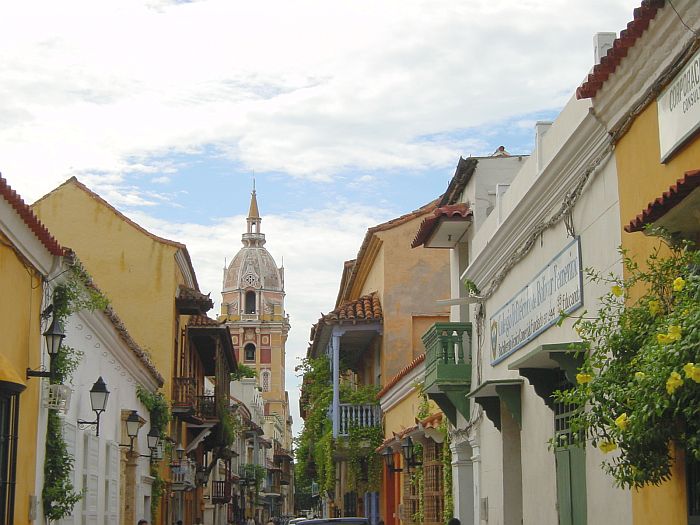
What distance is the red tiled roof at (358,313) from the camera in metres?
28.2

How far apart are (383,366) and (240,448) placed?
4623 centimetres

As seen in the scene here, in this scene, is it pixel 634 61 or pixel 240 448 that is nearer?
pixel 634 61

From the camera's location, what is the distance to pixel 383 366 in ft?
93.6

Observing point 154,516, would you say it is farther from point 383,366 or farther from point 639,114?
point 639,114

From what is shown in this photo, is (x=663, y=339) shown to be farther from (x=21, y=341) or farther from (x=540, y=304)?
(x=21, y=341)

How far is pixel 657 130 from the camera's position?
26.4 ft

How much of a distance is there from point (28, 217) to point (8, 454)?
8.42 ft

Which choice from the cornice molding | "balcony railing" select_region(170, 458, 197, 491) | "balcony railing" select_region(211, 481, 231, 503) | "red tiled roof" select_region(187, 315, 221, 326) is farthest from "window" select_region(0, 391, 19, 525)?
"balcony railing" select_region(211, 481, 231, 503)

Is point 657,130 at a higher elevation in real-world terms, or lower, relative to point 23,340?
higher

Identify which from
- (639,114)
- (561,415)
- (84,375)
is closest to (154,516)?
(84,375)

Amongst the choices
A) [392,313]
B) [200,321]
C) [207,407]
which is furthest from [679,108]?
[207,407]

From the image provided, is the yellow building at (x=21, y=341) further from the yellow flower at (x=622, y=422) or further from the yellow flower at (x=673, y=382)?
the yellow flower at (x=673, y=382)

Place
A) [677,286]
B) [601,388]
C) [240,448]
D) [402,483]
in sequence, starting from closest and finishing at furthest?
[677,286]
[601,388]
[402,483]
[240,448]

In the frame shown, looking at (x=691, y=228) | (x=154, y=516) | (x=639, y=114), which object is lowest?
→ (x=154, y=516)
